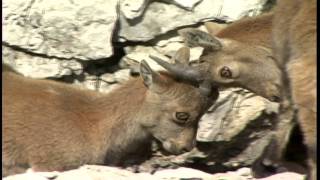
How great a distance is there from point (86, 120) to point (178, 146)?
93cm

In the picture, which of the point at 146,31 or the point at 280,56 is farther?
the point at 146,31

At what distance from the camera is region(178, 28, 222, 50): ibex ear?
11.4 metres

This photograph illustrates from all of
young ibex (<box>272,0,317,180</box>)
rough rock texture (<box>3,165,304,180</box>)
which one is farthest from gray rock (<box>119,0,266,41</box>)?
rough rock texture (<box>3,165,304,180</box>)

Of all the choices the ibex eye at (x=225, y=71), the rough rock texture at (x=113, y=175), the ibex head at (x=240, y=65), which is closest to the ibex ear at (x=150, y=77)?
the ibex head at (x=240, y=65)

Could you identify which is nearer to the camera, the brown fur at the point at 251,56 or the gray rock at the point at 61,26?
the brown fur at the point at 251,56

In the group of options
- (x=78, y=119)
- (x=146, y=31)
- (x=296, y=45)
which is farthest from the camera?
(x=146, y=31)

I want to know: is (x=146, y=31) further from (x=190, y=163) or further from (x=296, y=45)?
(x=296, y=45)

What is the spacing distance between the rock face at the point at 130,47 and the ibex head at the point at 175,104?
32.6 inches

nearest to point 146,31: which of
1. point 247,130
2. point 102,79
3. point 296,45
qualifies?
point 102,79

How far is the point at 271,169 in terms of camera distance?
1183cm

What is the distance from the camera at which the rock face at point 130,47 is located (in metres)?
12.3

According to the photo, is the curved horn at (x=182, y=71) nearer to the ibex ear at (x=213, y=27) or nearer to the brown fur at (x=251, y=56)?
the brown fur at (x=251, y=56)

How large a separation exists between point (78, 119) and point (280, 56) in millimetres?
1931

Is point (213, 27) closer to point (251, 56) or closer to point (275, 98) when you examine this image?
point (251, 56)
